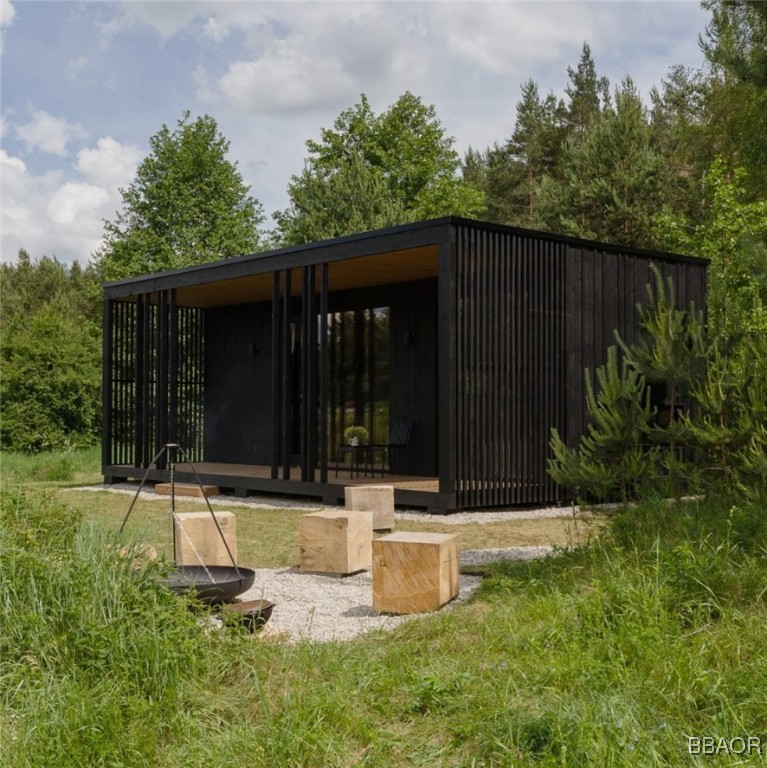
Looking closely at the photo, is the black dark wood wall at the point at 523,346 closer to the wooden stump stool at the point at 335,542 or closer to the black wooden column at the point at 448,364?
the black wooden column at the point at 448,364

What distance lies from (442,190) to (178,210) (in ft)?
26.9

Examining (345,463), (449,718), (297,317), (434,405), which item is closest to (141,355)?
(297,317)

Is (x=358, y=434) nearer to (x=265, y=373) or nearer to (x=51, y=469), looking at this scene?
(x=265, y=373)

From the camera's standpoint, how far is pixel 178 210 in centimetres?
3003

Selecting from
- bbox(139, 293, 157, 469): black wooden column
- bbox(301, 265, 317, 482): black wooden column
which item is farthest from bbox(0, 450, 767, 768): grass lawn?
bbox(139, 293, 157, 469): black wooden column

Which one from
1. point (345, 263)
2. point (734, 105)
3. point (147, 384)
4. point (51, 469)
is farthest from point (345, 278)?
point (734, 105)

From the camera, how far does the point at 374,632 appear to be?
15.7 ft

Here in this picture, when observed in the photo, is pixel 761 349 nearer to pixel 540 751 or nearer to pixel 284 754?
pixel 540 751

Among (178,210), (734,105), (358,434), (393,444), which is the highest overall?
(734,105)

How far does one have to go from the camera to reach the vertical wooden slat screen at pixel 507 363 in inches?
396

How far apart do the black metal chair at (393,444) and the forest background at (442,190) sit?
618 centimetres

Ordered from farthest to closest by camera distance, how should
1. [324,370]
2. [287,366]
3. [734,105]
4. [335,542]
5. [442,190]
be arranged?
[442,190] → [734,105] → [287,366] → [324,370] → [335,542]

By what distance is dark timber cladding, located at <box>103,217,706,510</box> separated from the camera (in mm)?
10141

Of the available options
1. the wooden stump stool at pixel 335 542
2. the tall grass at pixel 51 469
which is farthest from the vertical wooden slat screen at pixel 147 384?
the wooden stump stool at pixel 335 542
